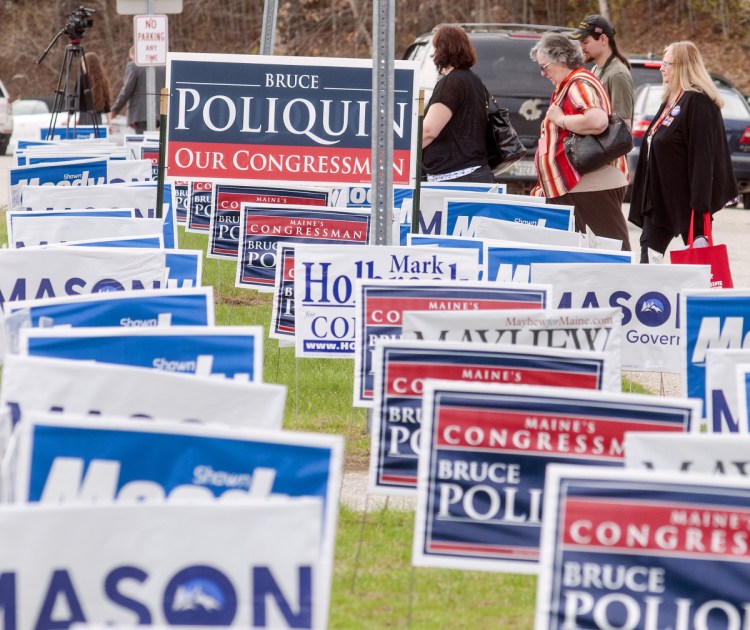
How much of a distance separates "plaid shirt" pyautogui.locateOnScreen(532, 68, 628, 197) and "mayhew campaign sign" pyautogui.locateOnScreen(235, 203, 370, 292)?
1.42m

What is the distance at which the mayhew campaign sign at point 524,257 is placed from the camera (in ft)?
23.4

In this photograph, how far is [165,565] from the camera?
301 centimetres

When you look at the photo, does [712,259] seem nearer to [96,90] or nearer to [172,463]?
[172,463]

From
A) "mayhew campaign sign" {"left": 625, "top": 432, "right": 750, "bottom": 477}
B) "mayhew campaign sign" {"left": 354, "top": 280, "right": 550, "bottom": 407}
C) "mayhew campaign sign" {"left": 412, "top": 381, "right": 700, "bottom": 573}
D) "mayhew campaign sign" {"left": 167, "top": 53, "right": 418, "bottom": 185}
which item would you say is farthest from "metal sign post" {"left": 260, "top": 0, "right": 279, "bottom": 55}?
"mayhew campaign sign" {"left": 625, "top": 432, "right": 750, "bottom": 477}

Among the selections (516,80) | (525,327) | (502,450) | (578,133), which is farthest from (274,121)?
(516,80)

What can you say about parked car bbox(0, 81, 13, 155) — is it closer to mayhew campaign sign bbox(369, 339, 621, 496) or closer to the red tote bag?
the red tote bag

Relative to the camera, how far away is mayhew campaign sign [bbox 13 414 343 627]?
339 centimetres

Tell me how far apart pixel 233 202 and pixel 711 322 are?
5155 mm

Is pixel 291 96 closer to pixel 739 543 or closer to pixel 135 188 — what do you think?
pixel 135 188

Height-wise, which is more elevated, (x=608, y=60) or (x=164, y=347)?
(x=608, y=60)

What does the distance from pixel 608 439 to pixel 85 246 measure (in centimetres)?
328

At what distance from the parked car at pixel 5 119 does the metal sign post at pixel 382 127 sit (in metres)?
27.8

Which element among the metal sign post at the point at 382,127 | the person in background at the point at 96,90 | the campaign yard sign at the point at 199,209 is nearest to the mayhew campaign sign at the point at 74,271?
the metal sign post at the point at 382,127

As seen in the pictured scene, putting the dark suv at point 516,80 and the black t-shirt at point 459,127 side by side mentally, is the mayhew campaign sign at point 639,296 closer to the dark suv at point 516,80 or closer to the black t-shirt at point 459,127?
the black t-shirt at point 459,127
